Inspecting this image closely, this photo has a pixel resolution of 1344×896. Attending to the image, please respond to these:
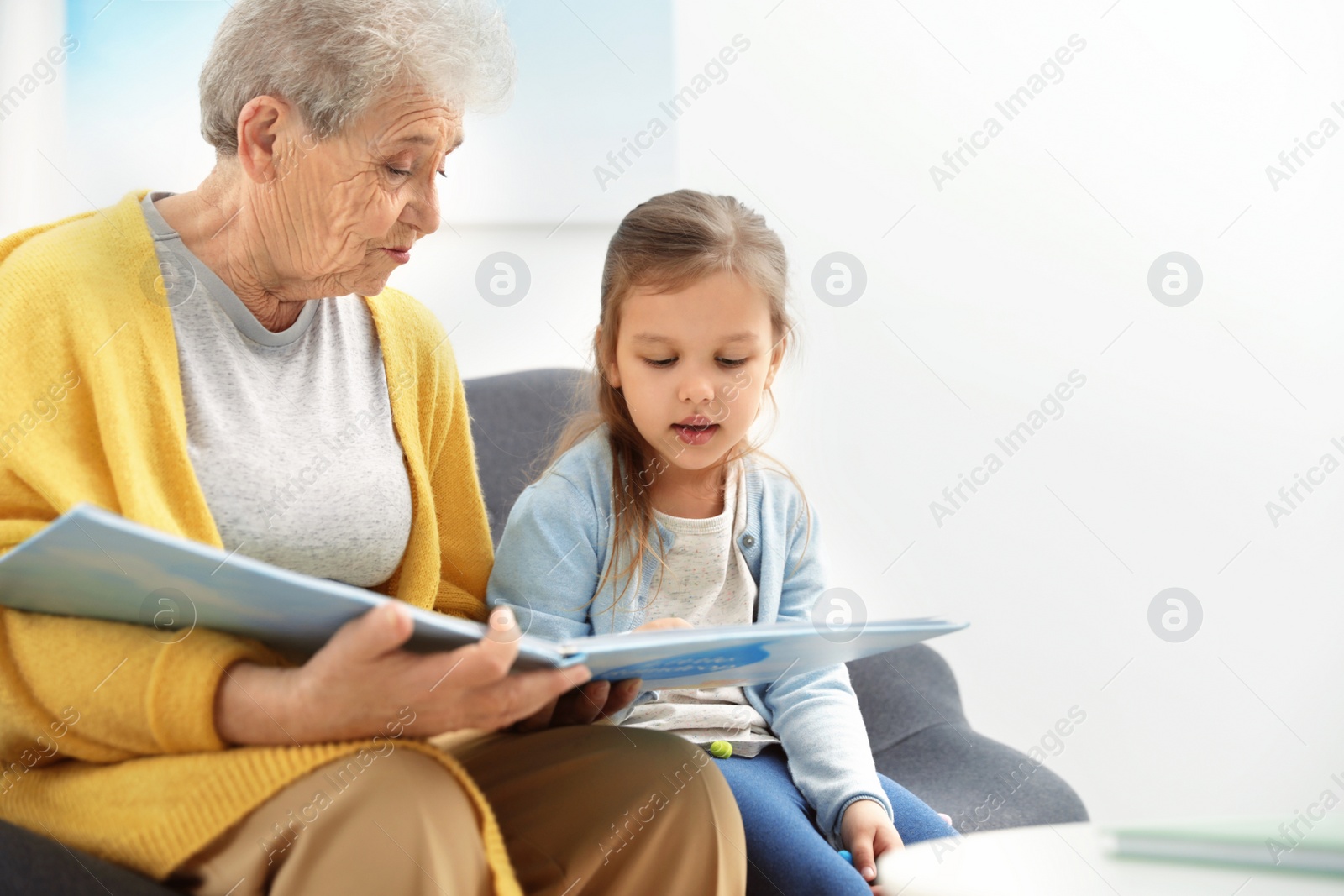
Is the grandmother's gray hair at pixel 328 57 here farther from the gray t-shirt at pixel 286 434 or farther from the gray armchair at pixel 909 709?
the gray armchair at pixel 909 709

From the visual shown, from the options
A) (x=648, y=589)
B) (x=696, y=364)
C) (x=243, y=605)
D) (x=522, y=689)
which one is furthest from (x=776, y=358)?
(x=243, y=605)

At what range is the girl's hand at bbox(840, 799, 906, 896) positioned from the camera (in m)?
1.18

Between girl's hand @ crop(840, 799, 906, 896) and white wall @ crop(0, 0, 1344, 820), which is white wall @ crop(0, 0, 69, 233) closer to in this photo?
white wall @ crop(0, 0, 1344, 820)

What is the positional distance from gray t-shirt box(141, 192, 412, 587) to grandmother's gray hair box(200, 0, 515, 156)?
0.16m

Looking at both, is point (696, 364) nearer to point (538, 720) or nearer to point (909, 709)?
point (538, 720)

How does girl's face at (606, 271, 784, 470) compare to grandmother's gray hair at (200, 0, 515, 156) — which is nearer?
grandmother's gray hair at (200, 0, 515, 156)

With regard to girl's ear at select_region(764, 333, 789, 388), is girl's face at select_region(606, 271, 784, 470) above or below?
below

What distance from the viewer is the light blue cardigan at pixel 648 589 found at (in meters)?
1.28

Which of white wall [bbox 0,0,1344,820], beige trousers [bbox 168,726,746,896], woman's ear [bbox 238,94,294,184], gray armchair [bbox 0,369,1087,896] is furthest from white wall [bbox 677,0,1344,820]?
beige trousers [bbox 168,726,746,896]

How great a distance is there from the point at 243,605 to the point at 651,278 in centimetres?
74

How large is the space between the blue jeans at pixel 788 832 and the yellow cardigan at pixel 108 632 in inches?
15.7

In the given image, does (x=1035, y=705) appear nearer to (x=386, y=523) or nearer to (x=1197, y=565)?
(x=1197, y=565)

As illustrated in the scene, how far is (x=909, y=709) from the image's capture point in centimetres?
181

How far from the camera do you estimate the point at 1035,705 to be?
7.98 feet
